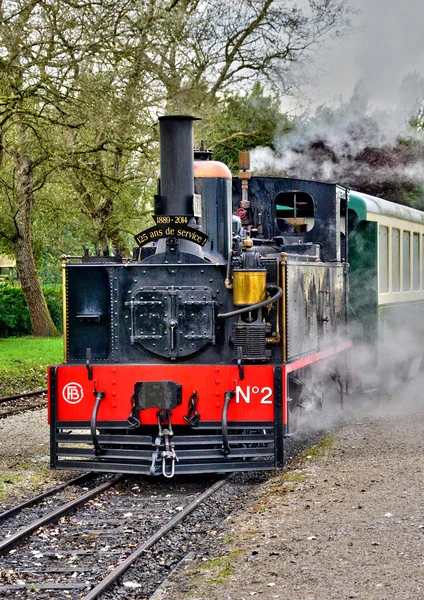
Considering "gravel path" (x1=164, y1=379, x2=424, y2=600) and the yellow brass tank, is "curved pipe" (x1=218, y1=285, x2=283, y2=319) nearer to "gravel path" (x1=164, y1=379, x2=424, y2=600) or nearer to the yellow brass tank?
the yellow brass tank

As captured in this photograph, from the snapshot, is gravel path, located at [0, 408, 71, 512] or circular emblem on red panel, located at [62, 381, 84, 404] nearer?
gravel path, located at [0, 408, 71, 512]

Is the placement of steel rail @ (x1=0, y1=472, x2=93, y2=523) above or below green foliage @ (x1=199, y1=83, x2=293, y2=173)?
below

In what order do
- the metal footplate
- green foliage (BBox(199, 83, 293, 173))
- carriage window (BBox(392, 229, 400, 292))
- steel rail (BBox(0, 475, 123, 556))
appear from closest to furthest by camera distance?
1. steel rail (BBox(0, 475, 123, 556))
2. the metal footplate
3. carriage window (BBox(392, 229, 400, 292))
4. green foliage (BBox(199, 83, 293, 173))

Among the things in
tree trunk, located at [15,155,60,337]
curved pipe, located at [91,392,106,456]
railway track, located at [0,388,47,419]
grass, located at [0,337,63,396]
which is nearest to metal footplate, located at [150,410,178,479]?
curved pipe, located at [91,392,106,456]

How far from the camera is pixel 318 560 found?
5656mm

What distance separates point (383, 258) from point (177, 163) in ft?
20.9

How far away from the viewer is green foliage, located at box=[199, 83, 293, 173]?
21453 mm

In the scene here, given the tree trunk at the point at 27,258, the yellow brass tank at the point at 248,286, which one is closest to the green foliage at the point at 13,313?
the tree trunk at the point at 27,258

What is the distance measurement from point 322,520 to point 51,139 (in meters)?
11.0

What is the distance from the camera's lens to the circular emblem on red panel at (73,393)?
28.0 feet

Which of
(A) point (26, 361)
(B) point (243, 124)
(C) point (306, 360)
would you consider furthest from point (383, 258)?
(B) point (243, 124)

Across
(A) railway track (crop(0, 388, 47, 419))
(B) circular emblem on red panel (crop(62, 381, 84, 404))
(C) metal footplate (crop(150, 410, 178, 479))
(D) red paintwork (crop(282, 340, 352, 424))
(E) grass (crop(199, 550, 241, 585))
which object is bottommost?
(E) grass (crop(199, 550, 241, 585))

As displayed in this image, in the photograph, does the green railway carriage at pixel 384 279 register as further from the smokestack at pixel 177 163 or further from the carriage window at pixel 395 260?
the smokestack at pixel 177 163

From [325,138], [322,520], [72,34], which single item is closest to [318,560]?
[322,520]
